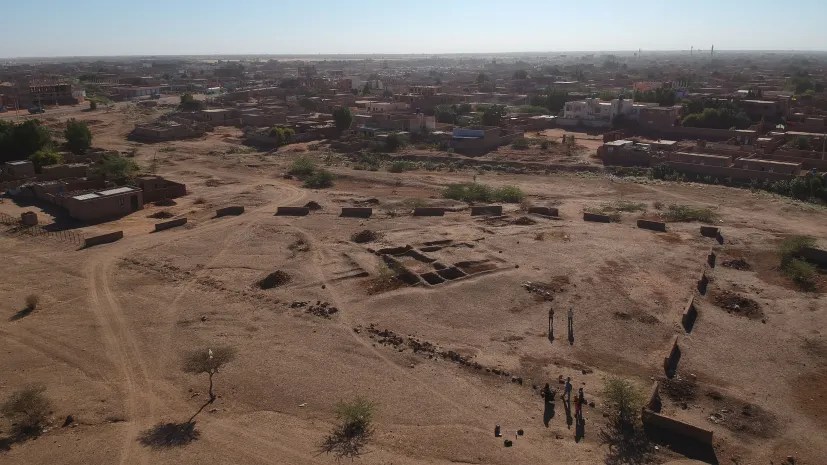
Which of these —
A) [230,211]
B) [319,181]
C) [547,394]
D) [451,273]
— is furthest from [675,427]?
[319,181]

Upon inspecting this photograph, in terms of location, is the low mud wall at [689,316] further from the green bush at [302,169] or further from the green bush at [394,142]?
the green bush at [394,142]

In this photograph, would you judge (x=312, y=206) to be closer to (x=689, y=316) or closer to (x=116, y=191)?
(x=116, y=191)

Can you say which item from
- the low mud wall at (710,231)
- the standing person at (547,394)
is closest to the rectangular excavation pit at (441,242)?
the low mud wall at (710,231)

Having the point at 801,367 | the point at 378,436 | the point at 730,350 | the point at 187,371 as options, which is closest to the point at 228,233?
the point at 187,371

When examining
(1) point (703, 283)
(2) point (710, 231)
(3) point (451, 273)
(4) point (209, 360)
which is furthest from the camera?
(2) point (710, 231)

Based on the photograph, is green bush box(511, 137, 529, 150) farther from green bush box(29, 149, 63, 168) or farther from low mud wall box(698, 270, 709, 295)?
green bush box(29, 149, 63, 168)

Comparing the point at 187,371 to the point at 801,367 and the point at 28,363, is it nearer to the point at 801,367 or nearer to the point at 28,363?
the point at 28,363

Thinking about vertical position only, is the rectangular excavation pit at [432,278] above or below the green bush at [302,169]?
below
